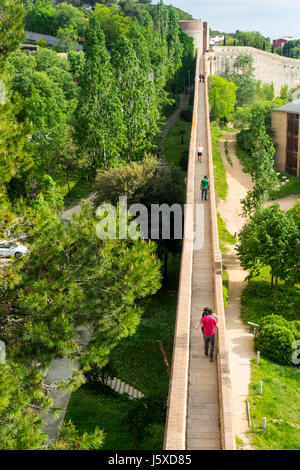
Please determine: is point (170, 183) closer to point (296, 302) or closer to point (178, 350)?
point (296, 302)

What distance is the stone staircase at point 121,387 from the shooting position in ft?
60.4

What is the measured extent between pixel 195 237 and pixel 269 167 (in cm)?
1635

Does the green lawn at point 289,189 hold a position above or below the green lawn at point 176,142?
below

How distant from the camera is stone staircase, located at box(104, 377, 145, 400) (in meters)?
18.4

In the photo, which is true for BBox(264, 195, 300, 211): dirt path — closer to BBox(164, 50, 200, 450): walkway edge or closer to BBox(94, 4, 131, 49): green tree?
BBox(164, 50, 200, 450): walkway edge

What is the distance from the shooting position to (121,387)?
744 inches

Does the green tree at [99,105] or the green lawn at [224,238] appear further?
the green lawn at [224,238]

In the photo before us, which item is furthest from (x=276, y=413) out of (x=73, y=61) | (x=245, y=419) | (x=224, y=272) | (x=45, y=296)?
(x=73, y=61)

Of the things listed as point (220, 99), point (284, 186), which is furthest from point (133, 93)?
point (220, 99)

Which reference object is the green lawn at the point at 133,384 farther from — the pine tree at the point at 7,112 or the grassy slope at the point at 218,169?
the grassy slope at the point at 218,169

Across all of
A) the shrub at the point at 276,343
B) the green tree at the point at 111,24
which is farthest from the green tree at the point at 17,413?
the green tree at the point at 111,24

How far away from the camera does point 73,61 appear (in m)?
56.3

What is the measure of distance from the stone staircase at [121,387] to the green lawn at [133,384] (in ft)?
0.61

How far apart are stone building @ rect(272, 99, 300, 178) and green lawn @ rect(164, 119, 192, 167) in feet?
27.9
